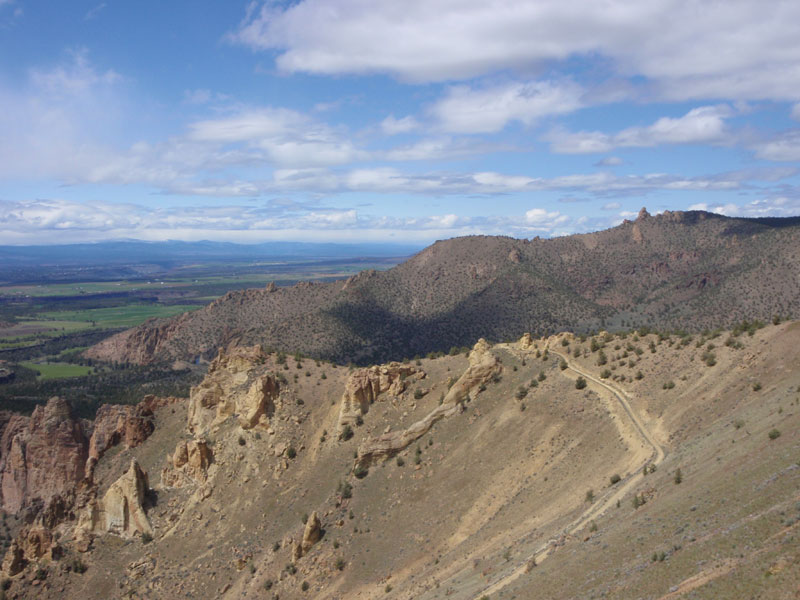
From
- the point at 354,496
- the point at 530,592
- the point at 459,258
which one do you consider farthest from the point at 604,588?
the point at 459,258

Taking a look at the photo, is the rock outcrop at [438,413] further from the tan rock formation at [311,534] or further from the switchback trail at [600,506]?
the switchback trail at [600,506]

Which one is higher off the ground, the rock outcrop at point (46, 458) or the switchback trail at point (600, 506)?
the switchback trail at point (600, 506)

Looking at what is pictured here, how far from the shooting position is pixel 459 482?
3869cm

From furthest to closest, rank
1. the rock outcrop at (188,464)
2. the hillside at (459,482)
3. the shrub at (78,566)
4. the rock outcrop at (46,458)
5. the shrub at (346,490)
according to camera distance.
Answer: the rock outcrop at (46,458)
the rock outcrop at (188,464)
the shrub at (78,566)
the shrub at (346,490)
the hillside at (459,482)

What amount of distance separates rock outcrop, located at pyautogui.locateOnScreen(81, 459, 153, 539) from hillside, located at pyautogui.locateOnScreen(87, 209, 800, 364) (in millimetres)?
79639

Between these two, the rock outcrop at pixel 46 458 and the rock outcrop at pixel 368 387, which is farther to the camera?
the rock outcrop at pixel 46 458

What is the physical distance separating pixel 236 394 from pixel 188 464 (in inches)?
302

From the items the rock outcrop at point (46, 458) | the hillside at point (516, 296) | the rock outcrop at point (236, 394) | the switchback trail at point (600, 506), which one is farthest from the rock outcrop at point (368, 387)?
the hillside at point (516, 296)

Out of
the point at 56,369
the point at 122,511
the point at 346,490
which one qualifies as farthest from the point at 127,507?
the point at 56,369

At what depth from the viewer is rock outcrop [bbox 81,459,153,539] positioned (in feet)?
154

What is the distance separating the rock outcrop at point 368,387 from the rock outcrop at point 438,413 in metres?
3.74

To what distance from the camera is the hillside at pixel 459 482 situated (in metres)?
21.2

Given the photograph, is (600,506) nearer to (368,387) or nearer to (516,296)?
(368,387)

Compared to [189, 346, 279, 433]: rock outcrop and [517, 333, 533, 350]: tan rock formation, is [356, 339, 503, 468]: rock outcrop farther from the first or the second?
[189, 346, 279, 433]: rock outcrop
